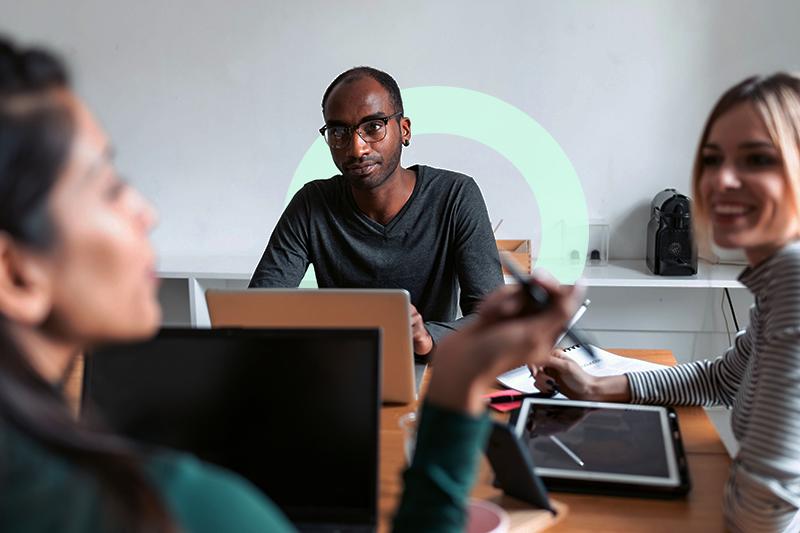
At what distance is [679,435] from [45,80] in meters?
1.11

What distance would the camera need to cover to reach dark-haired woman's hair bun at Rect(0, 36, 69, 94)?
61 centimetres

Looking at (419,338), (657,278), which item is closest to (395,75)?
(657,278)

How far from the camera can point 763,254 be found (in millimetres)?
1240

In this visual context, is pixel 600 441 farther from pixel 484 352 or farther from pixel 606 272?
pixel 606 272

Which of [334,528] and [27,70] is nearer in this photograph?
[27,70]

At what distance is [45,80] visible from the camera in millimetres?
633

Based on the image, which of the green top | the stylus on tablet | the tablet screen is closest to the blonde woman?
the tablet screen

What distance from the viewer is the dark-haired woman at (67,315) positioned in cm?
54

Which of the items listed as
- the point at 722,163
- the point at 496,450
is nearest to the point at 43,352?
the point at 496,450

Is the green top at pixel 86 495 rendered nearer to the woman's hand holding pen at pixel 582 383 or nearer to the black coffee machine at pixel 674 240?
the woman's hand holding pen at pixel 582 383

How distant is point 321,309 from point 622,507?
A: 23.9 inches

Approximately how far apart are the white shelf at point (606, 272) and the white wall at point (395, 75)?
0.14 metres

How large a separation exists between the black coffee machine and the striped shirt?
1.66m

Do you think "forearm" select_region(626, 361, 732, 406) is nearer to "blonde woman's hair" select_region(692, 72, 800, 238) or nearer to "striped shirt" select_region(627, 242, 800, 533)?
"striped shirt" select_region(627, 242, 800, 533)
